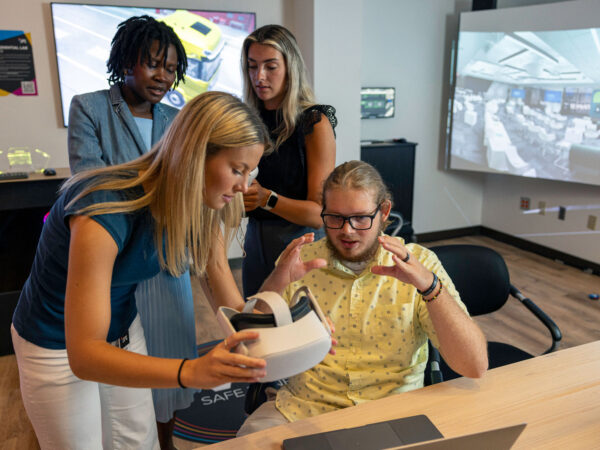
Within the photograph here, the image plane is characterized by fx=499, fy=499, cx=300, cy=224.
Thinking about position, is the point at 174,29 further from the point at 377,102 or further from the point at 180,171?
the point at 180,171

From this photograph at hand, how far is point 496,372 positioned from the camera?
4.09 feet

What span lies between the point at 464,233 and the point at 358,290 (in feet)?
13.2

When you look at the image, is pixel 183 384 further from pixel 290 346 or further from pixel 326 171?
pixel 326 171

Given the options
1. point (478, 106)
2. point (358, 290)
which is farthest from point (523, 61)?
point (358, 290)

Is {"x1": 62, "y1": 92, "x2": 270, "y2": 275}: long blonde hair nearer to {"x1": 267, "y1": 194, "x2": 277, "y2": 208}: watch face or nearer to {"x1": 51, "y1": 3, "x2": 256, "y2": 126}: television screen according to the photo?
{"x1": 267, "y1": 194, "x2": 277, "y2": 208}: watch face

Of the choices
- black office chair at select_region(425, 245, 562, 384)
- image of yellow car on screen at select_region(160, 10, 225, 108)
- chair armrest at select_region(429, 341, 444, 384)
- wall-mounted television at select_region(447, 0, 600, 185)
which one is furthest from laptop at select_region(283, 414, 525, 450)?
wall-mounted television at select_region(447, 0, 600, 185)

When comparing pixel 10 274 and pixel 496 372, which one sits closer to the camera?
pixel 496 372

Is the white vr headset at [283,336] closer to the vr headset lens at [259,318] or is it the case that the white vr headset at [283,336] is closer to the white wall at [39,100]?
the vr headset lens at [259,318]

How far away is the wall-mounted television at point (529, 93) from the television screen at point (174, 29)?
205cm

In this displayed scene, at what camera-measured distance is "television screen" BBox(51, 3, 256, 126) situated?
3367 millimetres

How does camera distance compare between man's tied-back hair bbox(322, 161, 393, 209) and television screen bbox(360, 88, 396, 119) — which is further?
television screen bbox(360, 88, 396, 119)

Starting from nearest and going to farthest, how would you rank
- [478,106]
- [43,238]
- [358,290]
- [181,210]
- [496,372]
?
[181,210] < [43,238] < [496,372] < [358,290] < [478,106]

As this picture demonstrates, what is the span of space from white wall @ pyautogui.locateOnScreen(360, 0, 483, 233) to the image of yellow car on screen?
132cm

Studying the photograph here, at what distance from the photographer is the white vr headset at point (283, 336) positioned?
744 mm
